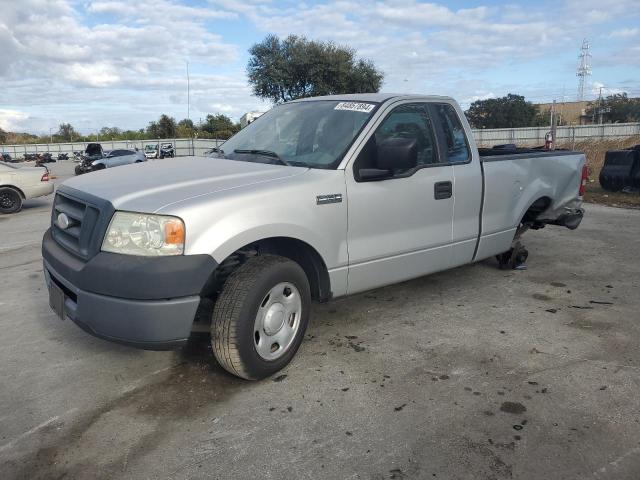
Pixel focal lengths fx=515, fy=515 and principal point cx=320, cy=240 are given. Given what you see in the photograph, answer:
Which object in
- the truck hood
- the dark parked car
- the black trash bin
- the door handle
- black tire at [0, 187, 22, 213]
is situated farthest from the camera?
the dark parked car

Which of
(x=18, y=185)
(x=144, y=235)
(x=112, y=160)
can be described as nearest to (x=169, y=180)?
(x=144, y=235)

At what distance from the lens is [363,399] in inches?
124

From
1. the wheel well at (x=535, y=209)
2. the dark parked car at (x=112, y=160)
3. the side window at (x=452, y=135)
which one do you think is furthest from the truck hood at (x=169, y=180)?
the dark parked car at (x=112, y=160)

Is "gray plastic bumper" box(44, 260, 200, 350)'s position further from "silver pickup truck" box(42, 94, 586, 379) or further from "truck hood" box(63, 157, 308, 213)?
"truck hood" box(63, 157, 308, 213)

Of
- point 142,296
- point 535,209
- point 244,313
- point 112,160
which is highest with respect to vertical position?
point 112,160

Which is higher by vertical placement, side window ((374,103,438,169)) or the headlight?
side window ((374,103,438,169))

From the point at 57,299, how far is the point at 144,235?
36.8 inches

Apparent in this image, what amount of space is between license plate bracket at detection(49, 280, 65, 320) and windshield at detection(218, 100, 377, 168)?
1.62 metres

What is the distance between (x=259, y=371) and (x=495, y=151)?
4.48 meters

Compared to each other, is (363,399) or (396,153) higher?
(396,153)

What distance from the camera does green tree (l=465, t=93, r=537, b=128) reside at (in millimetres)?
64625

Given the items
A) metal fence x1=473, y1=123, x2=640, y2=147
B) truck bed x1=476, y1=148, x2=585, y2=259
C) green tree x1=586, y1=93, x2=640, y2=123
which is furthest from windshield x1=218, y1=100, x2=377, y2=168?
green tree x1=586, y1=93, x2=640, y2=123

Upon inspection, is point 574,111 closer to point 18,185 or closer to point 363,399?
point 18,185

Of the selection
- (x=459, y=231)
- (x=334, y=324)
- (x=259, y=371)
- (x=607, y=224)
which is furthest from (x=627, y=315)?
(x=607, y=224)
